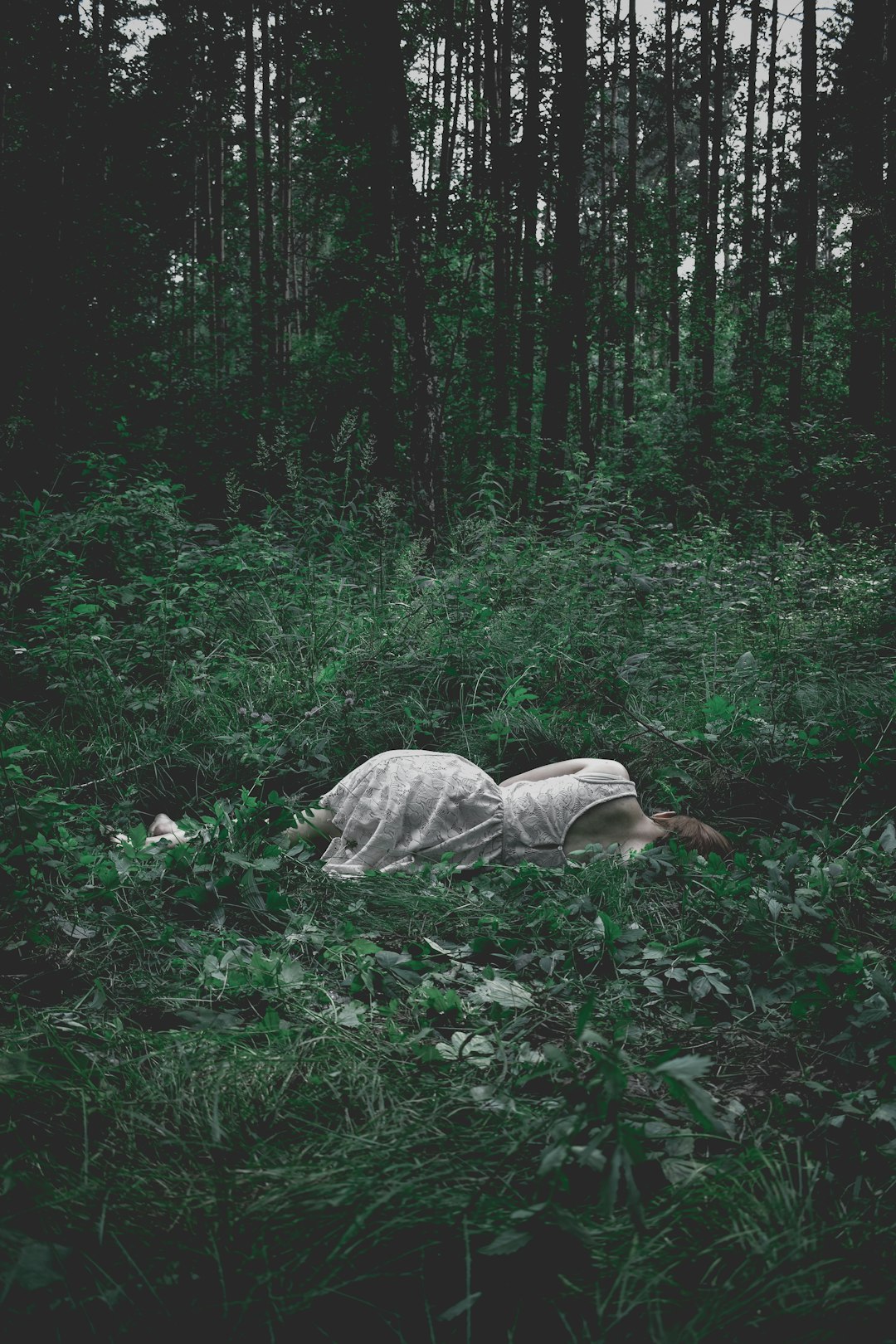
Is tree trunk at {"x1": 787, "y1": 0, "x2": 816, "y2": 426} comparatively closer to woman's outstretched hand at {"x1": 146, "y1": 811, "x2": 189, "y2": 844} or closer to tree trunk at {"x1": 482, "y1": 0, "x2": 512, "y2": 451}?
tree trunk at {"x1": 482, "y1": 0, "x2": 512, "y2": 451}

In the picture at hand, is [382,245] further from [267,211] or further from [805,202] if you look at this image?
[267,211]

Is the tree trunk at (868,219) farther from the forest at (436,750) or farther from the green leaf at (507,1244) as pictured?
the green leaf at (507,1244)

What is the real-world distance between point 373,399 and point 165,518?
430 cm

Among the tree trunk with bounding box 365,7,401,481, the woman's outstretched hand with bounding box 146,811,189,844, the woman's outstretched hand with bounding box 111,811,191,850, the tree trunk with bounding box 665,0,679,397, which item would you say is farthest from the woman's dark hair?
the tree trunk with bounding box 665,0,679,397

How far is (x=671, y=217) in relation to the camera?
38.3 feet

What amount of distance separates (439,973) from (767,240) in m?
14.8

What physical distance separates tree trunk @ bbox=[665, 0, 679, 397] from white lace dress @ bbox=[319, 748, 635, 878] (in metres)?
9.66

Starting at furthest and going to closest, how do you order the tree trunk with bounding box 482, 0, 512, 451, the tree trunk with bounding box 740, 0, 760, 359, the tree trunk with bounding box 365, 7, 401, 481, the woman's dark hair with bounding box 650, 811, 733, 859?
the tree trunk with bounding box 740, 0, 760, 359
the tree trunk with bounding box 482, 0, 512, 451
the tree trunk with bounding box 365, 7, 401, 481
the woman's dark hair with bounding box 650, 811, 733, 859

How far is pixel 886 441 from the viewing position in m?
8.88

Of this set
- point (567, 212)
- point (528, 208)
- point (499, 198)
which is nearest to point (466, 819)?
point (567, 212)

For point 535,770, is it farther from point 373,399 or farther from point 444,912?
point 373,399

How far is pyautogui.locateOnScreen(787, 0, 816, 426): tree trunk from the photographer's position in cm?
979

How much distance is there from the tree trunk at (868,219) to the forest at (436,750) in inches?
2.5

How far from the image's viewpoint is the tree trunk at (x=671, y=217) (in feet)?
35.8
